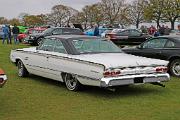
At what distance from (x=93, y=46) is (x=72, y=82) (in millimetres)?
1143

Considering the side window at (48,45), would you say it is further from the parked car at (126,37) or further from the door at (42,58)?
the parked car at (126,37)

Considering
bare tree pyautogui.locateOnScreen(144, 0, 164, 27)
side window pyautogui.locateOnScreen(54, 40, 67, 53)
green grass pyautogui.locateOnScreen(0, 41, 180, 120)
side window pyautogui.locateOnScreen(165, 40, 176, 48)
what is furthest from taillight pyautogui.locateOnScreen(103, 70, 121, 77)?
bare tree pyautogui.locateOnScreen(144, 0, 164, 27)

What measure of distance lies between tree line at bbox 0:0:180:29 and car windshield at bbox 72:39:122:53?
50.1 meters

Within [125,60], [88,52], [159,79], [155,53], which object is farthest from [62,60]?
[155,53]

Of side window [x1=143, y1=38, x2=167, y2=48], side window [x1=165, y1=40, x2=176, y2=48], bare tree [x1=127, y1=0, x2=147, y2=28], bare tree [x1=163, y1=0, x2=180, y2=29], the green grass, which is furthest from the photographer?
bare tree [x1=127, y1=0, x2=147, y2=28]

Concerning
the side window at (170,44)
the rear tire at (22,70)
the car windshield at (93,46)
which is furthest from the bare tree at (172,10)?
the car windshield at (93,46)

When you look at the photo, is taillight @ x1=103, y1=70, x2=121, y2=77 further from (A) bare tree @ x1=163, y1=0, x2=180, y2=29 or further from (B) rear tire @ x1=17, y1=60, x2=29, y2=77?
(A) bare tree @ x1=163, y1=0, x2=180, y2=29

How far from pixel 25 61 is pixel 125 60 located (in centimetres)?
362

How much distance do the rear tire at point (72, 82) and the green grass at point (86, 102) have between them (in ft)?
0.49

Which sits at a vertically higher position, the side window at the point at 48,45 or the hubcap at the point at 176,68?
the side window at the point at 48,45

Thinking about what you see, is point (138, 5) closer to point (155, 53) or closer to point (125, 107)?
point (155, 53)

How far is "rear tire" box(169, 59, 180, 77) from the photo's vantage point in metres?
12.7

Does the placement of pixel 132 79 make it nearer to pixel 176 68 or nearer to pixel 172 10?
pixel 176 68

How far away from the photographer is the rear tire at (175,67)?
12.7 m
